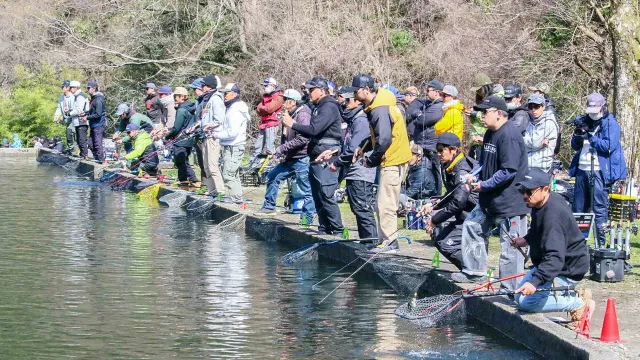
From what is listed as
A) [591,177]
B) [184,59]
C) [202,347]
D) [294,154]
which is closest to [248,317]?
[202,347]

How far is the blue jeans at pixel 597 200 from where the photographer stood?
12.0 metres

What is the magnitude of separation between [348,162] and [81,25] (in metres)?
24.6

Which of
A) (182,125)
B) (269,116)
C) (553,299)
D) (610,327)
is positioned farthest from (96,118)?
(610,327)

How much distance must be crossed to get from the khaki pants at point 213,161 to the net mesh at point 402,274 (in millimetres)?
6616

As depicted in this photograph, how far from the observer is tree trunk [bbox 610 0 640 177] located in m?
16.5

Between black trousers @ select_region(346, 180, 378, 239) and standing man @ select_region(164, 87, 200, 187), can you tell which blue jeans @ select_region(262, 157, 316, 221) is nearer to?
black trousers @ select_region(346, 180, 378, 239)

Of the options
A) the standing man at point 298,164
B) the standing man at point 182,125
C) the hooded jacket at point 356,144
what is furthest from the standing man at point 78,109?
the hooded jacket at point 356,144

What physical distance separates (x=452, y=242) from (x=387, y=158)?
1.58 m

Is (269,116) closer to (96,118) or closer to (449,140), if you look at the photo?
(96,118)

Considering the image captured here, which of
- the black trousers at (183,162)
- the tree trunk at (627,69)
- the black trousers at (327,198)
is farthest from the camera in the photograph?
the black trousers at (183,162)

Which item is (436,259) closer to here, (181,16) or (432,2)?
(432,2)

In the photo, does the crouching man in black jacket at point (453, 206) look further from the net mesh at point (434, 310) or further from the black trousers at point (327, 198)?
the black trousers at point (327, 198)

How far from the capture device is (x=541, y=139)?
12.3 m

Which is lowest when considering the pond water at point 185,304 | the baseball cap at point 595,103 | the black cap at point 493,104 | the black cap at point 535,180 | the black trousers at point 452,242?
the pond water at point 185,304
